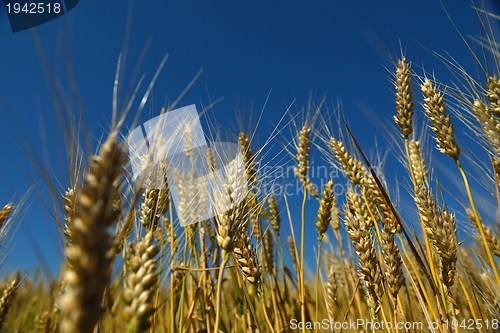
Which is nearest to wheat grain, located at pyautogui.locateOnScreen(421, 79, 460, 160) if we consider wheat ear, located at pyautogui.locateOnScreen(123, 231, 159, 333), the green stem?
the green stem

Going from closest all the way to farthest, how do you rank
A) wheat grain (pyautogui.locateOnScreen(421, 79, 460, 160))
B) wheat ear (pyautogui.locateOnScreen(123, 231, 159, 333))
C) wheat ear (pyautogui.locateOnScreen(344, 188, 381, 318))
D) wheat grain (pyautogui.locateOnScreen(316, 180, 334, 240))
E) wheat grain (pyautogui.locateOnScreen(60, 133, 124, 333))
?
wheat grain (pyautogui.locateOnScreen(60, 133, 124, 333))
wheat ear (pyautogui.locateOnScreen(123, 231, 159, 333))
wheat ear (pyautogui.locateOnScreen(344, 188, 381, 318))
wheat grain (pyautogui.locateOnScreen(421, 79, 460, 160))
wheat grain (pyautogui.locateOnScreen(316, 180, 334, 240))

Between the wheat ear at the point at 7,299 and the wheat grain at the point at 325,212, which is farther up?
the wheat grain at the point at 325,212

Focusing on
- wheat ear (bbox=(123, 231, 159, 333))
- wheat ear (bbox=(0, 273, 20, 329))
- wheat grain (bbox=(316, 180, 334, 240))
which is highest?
wheat grain (bbox=(316, 180, 334, 240))

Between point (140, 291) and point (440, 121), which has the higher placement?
point (440, 121)

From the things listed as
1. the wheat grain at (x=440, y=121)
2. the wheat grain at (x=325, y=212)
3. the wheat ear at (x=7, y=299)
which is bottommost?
the wheat ear at (x=7, y=299)

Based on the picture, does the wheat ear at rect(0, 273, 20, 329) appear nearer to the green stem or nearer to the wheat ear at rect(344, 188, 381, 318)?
the green stem

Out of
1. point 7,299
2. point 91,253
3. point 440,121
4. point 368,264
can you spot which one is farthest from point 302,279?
point 7,299

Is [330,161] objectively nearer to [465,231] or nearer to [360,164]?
[360,164]

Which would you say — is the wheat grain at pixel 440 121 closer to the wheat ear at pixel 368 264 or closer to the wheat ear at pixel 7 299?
the wheat ear at pixel 368 264

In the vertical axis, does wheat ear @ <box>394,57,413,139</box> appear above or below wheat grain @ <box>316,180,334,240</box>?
above

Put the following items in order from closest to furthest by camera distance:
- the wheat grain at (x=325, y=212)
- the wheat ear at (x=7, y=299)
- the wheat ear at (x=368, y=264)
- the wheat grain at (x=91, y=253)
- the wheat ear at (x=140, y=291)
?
the wheat grain at (x=91, y=253) → the wheat ear at (x=140, y=291) → the wheat ear at (x=368, y=264) → the wheat ear at (x=7, y=299) → the wheat grain at (x=325, y=212)

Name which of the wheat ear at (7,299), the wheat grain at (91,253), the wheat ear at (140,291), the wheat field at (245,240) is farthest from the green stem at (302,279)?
the wheat ear at (7,299)

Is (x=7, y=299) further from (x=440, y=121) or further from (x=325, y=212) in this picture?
(x=440, y=121)

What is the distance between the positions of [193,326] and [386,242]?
137 centimetres
